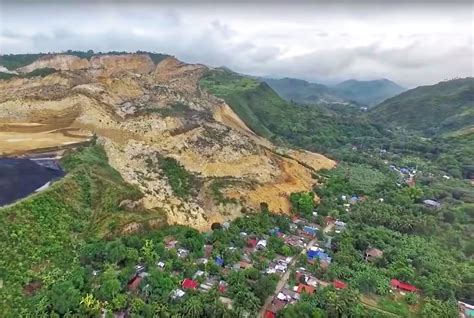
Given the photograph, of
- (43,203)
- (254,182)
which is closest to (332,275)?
(254,182)

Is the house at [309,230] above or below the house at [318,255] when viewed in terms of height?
above

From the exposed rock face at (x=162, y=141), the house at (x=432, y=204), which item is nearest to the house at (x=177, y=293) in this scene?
the exposed rock face at (x=162, y=141)

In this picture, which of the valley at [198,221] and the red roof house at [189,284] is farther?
the red roof house at [189,284]

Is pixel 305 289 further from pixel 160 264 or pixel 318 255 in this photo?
pixel 160 264

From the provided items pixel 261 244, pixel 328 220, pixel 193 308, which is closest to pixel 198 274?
pixel 193 308

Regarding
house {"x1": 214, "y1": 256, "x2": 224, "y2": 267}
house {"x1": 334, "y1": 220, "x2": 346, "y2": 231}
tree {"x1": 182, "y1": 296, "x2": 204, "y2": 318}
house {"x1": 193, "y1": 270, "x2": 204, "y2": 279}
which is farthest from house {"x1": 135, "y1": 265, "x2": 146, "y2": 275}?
house {"x1": 334, "y1": 220, "x2": 346, "y2": 231}

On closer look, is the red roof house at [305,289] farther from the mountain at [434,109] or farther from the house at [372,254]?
the mountain at [434,109]

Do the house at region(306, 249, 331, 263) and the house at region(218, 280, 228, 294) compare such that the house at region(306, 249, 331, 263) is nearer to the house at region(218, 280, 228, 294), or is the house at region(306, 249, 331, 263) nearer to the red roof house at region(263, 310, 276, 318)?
the red roof house at region(263, 310, 276, 318)
